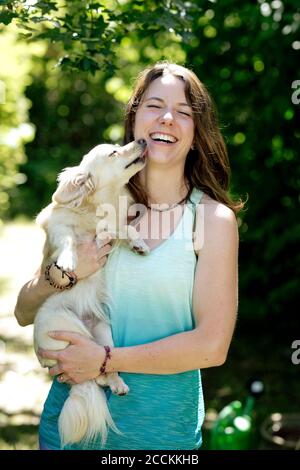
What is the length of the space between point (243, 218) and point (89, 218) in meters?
2.87

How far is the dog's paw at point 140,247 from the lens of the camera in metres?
2.68

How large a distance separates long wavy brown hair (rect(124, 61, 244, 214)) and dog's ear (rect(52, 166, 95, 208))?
0.22 m

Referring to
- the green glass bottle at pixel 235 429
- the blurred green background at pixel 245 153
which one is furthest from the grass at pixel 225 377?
the green glass bottle at pixel 235 429

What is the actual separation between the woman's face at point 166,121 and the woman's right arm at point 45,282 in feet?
1.41

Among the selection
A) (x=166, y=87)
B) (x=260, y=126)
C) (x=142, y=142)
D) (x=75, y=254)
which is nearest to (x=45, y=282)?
(x=75, y=254)

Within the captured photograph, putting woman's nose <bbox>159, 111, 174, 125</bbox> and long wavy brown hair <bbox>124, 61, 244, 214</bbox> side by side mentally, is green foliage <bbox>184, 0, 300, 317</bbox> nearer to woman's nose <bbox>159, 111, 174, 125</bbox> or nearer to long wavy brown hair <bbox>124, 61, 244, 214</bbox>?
long wavy brown hair <bbox>124, 61, 244, 214</bbox>

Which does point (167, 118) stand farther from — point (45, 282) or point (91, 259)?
point (45, 282)

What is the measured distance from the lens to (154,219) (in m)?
2.84

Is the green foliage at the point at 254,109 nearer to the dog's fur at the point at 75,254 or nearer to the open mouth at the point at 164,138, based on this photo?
the dog's fur at the point at 75,254

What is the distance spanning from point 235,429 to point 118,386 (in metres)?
1.97

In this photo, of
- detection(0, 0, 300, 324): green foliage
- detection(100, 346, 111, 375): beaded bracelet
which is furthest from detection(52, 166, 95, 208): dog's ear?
detection(0, 0, 300, 324): green foliage

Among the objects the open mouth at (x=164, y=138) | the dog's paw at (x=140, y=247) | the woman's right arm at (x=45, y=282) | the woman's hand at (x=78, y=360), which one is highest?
the open mouth at (x=164, y=138)

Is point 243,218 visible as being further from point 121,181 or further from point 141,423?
point 141,423

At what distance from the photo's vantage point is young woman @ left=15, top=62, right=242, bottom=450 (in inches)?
100
